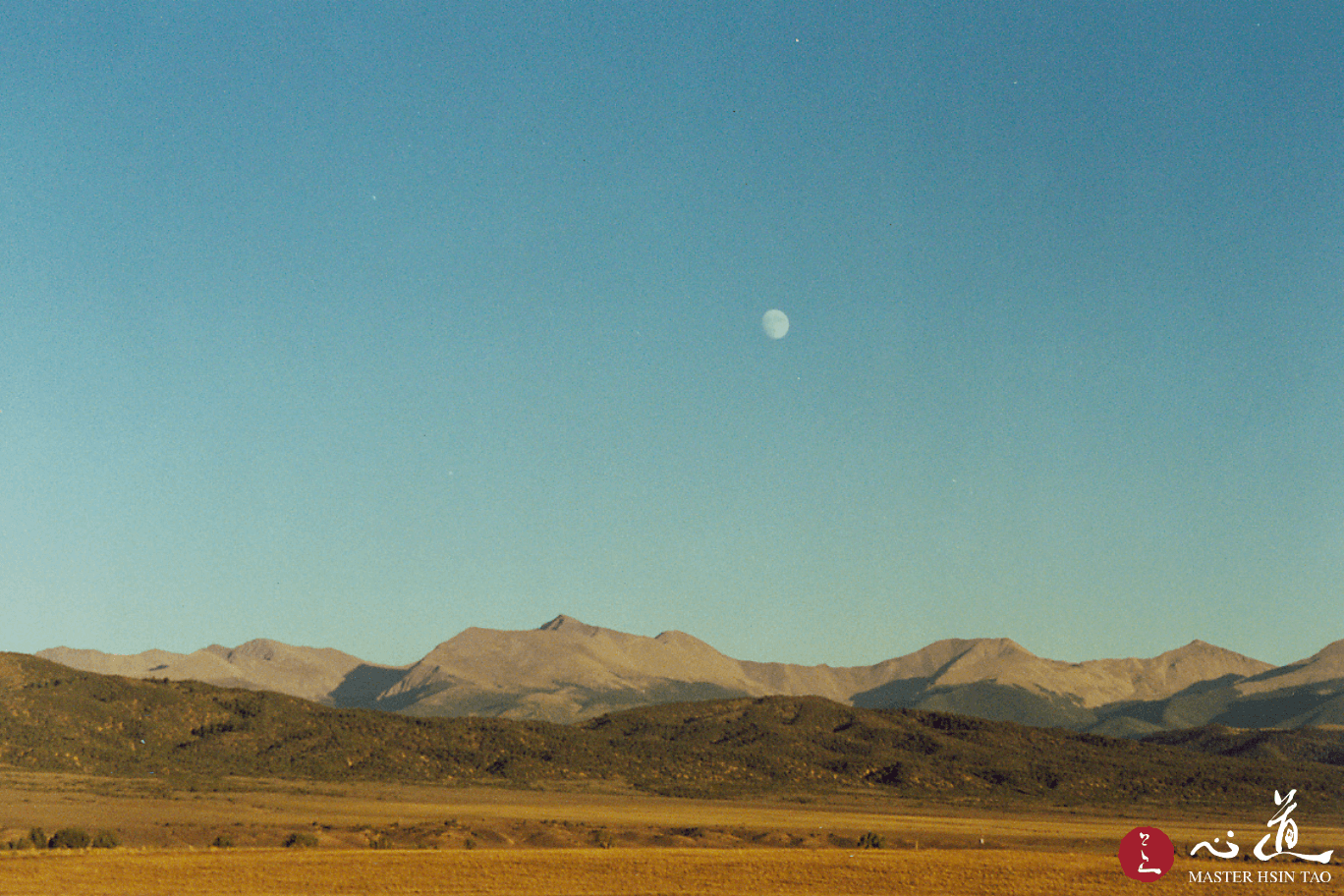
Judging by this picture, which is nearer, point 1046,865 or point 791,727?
point 1046,865

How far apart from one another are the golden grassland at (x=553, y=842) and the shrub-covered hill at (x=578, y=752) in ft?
31.3

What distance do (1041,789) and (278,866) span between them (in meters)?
86.9

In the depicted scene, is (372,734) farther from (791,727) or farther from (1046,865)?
(1046,865)

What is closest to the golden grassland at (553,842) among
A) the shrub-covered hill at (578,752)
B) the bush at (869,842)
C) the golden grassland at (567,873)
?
the golden grassland at (567,873)

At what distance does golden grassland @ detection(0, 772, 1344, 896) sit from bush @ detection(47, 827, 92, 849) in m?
1.96

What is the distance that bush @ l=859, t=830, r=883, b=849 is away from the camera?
7075 centimetres

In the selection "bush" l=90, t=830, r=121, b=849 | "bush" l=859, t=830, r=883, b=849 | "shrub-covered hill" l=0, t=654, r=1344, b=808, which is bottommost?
"bush" l=859, t=830, r=883, b=849

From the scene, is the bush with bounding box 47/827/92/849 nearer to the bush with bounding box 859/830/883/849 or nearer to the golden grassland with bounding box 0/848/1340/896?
the golden grassland with bounding box 0/848/1340/896

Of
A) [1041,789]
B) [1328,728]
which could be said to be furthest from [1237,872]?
[1328,728]

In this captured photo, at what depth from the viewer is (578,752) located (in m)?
131

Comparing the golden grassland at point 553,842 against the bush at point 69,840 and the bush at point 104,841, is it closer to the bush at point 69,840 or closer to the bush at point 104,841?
the bush at point 69,840

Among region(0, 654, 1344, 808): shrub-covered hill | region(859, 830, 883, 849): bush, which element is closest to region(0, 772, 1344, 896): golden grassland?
region(859, 830, 883, 849): bush

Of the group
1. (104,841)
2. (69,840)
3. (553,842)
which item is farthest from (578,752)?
(69,840)

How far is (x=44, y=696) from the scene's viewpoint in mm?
123438
